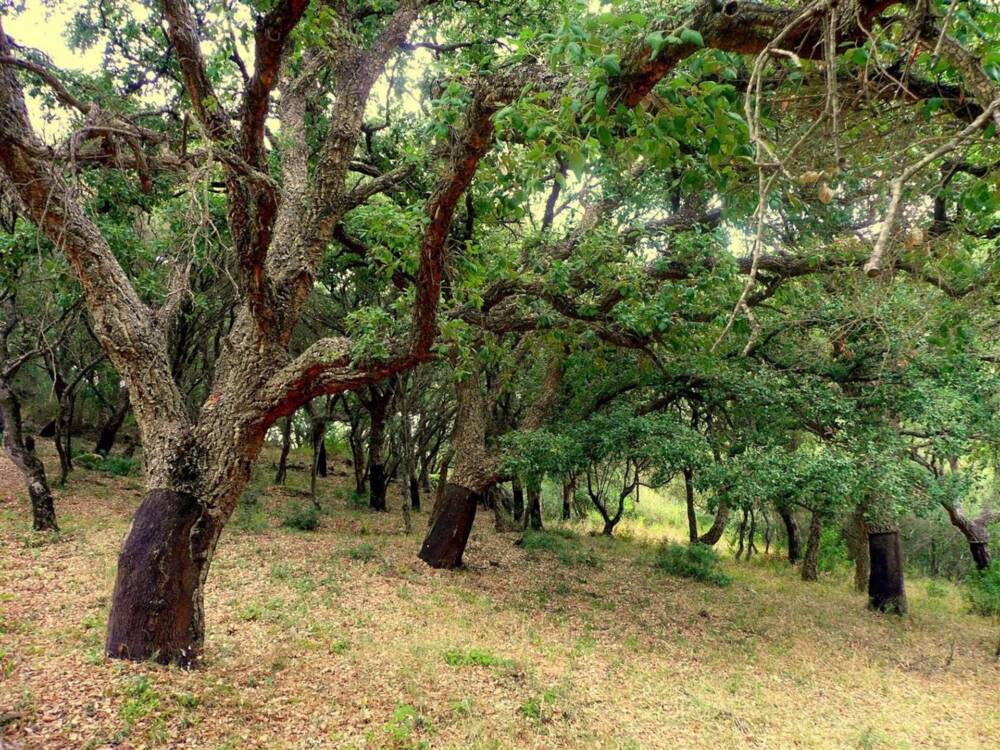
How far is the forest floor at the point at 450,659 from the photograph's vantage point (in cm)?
436

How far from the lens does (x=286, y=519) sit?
1250cm

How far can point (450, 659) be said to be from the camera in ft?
19.9

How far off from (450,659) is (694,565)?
8774 millimetres

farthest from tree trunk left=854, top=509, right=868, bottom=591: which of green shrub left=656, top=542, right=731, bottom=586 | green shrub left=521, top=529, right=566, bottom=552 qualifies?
green shrub left=521, top=529, right=566, bottom=552

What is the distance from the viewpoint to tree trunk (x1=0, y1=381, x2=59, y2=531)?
852 cm

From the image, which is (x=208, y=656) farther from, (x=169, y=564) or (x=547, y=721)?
(x=547, y=721)

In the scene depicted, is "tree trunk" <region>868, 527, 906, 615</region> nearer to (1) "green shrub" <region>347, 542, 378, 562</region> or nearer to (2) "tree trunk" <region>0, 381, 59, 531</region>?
(1) "green shrub" <region>347, 542, 378, 562</region>

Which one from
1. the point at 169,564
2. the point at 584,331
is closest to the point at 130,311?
the point at 169,564

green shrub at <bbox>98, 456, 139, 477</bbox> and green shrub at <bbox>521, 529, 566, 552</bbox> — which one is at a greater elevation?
green shrub at <bbox>98, 456, 139, 477</bbox>

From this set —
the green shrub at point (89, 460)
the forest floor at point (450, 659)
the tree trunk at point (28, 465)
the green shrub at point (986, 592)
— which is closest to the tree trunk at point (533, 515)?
the forest floor at point (450, 659)

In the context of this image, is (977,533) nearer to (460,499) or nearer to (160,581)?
(460,499)

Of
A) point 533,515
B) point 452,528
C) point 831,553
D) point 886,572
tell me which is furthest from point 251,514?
point 831,553

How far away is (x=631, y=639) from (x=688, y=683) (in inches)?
55.6

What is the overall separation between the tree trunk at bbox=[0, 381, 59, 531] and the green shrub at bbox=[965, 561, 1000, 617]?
721 inches
